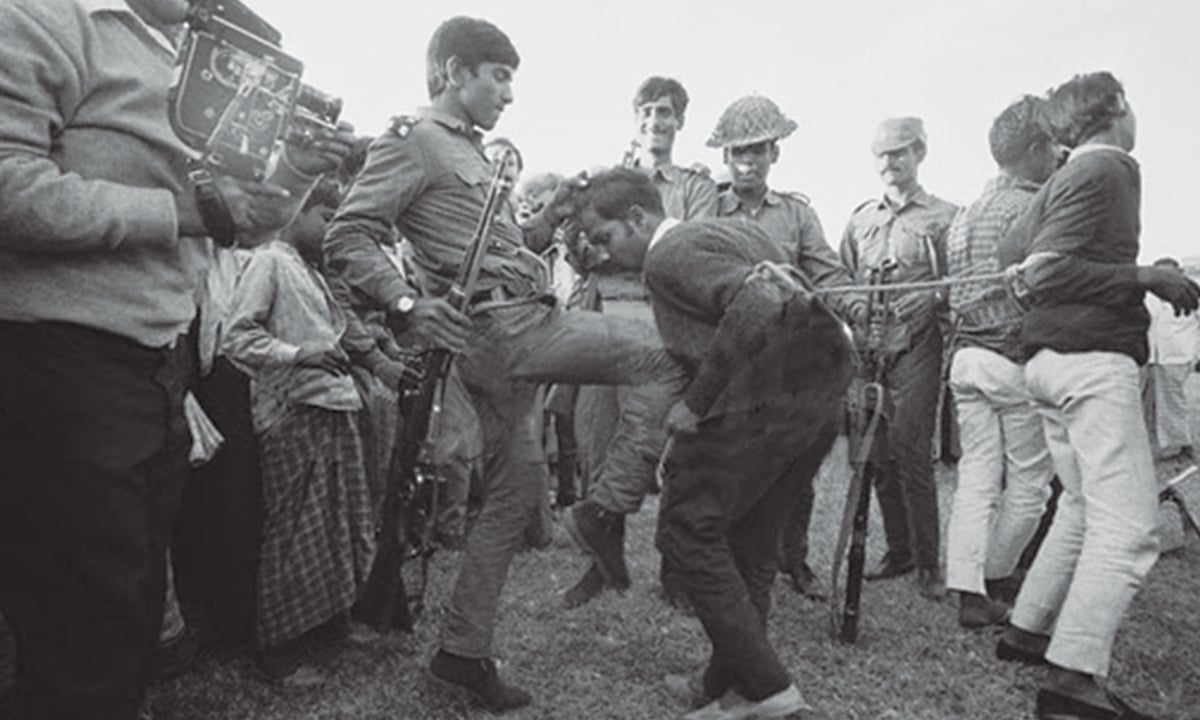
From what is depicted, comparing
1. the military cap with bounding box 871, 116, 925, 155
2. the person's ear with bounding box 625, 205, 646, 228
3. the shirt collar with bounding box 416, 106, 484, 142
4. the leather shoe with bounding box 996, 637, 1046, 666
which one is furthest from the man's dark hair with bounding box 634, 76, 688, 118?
the leather shoe with bounding box 996, 637, 1046, 666

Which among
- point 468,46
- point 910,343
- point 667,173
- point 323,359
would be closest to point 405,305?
point 323,359

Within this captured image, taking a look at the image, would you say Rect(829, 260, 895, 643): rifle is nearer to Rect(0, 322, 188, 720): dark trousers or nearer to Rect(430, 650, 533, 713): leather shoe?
Rect(430, 650, 533, 713): leather shoe

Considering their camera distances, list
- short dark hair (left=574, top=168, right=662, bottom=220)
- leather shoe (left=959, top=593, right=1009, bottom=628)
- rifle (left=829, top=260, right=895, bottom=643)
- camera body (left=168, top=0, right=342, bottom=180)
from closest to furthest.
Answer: camera body (left=168, top=0, right=342, bottom=180), short dark hair (left=574, top=168, right=662, bottom=220), rifle (left=829, top=260, right=895, bottom=643), leather shoe (left=959, top=593, right=1009, bottom=628)

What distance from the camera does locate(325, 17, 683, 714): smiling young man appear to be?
3.19 metres

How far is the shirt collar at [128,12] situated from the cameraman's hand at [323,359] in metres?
1.52

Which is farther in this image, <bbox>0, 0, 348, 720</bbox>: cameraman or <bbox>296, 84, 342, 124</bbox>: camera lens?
<bbox>296, 84, 342, 124</bbox>: camera lens

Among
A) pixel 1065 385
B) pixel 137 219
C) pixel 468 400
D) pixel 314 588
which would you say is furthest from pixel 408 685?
pixel 1065 385

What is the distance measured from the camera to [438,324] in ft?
9.95

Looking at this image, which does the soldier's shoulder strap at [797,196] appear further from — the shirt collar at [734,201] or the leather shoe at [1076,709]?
the leather shoe at [1076,709]

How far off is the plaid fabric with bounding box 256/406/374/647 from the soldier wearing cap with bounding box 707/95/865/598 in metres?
2.38

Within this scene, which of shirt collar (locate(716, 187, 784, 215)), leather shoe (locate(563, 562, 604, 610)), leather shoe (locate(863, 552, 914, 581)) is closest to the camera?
leather shoe (locate(563, 562, 604, 610))

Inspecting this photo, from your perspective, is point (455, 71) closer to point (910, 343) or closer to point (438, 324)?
point (438, 324)

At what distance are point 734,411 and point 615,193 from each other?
1112 mm

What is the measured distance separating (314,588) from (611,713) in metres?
1.15
